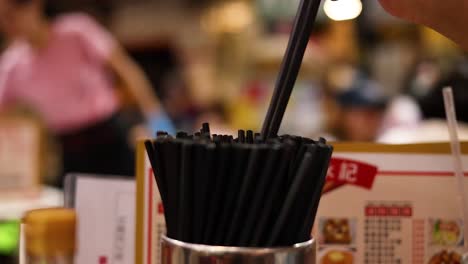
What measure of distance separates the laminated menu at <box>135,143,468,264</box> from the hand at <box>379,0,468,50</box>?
0.49ft

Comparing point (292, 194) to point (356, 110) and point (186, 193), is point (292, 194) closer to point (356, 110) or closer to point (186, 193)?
point (186, 193)

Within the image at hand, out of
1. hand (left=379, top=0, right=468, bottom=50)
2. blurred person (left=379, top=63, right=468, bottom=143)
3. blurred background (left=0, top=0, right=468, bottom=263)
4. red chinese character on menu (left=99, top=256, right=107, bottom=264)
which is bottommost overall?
red chinese character on menu (left=99, top=256, right=107, bottom=264)

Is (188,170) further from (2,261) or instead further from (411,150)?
(2,261)

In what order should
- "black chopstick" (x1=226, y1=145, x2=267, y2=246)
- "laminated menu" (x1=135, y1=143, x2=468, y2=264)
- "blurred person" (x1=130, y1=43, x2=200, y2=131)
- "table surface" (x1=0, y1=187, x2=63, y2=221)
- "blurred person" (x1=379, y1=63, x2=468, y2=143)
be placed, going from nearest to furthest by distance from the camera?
"black chopstick" (x1=226, y1=145, x2=267, y2=246)
"laminated menu" (x1=135, y1=143, x2=468, y2=264)
"table surface" (x1=0, y1=187, x2=63, y2=221)
"blurred person" (x1=379, y1=63, x2=468, y2=143)
"blurred person" (x1=130, y1=43, x2=200, y2=131)

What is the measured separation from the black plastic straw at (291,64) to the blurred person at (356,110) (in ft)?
8.60

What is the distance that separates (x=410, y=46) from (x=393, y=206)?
3764mm

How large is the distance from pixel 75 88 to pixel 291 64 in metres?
2.14

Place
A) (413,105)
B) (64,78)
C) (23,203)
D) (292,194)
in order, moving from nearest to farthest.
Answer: (292,194), (23,203), (64,78), (413,105)

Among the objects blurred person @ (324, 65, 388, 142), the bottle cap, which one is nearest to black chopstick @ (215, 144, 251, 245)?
the bottle cap

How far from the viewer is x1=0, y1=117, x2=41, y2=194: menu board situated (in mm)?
1946

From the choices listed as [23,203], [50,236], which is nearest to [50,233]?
[50,236]

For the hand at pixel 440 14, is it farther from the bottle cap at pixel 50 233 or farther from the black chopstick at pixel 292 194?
the bottle cap at pixel 50 233

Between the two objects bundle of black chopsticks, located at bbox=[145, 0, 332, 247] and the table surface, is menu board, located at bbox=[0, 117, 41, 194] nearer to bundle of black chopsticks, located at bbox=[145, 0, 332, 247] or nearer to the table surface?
the table surface

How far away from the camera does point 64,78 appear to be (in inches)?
101
